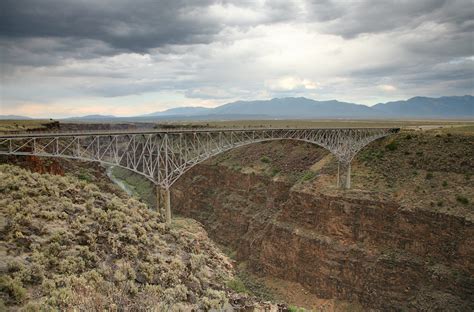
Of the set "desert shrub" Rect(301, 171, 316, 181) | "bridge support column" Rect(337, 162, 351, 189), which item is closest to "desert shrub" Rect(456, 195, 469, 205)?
"bridge support column" Rect(337, 162, 351, 189)

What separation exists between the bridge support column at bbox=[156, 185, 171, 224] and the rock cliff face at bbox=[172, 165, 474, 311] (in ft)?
57.8

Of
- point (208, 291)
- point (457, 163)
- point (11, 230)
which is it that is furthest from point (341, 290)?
point (11, 230)

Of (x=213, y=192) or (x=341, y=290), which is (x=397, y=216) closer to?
(x=341, y=290)

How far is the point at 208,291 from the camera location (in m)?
13.2

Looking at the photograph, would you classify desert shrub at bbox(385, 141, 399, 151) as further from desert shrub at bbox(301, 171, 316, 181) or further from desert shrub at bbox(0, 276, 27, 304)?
desert shrub at bbox(0, 276, 27, 304)

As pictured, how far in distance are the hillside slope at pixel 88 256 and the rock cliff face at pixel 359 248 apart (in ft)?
72.6

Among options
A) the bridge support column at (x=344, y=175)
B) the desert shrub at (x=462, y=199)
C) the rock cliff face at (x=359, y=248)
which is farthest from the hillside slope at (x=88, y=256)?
the desert shrub at (x=462, y=199)

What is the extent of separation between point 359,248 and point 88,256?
29875mm

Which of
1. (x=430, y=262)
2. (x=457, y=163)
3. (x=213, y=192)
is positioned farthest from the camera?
(x=213, y=192)

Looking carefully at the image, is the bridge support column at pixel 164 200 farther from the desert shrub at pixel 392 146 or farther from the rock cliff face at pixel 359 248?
the desert shrub at pixel 392 146

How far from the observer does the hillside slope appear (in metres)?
10.2

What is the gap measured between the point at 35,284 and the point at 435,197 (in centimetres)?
3618

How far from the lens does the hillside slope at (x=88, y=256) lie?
10.2m

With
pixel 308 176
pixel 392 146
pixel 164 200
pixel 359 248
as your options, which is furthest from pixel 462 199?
pixel 164 200
